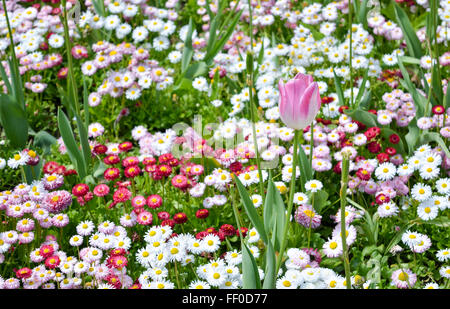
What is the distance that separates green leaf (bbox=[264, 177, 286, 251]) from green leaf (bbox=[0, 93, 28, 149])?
1.45 metres

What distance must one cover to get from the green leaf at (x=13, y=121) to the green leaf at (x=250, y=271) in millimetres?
1565

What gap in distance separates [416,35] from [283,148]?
1.07 m

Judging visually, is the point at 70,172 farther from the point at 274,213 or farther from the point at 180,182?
the point at 274,213

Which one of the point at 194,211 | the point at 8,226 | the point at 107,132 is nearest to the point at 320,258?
the point at 194,211

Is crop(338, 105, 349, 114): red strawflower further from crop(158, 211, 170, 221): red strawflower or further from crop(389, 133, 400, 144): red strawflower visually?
crop(158, 211, 170, 221): red strawflower

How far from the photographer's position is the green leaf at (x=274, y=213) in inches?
81.8

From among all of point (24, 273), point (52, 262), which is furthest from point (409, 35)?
point (24, 273)

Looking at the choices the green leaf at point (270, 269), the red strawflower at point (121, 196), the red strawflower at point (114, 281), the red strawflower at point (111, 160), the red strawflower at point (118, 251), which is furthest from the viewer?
the red strawflower at point (111, 160)

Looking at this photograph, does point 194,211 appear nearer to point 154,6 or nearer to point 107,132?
point 107,132

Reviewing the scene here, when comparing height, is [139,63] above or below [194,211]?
above

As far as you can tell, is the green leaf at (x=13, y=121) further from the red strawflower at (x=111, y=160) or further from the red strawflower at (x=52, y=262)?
the red strawflower at (x=52, y=262)

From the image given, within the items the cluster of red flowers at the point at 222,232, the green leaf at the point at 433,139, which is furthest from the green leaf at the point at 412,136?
the cluster of red flowers at the point at 222,232

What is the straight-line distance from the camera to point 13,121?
120 inches

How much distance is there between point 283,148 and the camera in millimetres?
2881
